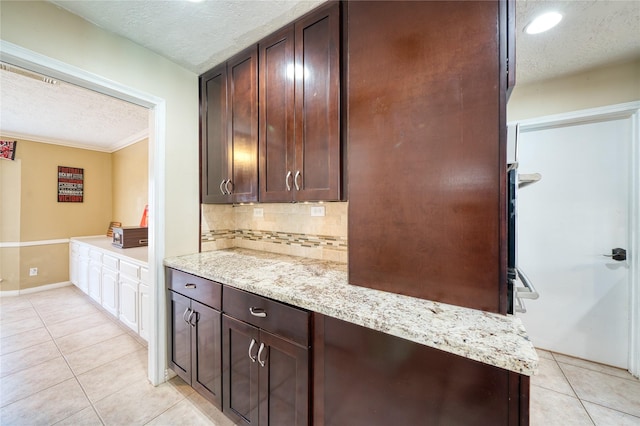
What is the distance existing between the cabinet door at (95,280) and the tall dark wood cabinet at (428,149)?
12.0 ft

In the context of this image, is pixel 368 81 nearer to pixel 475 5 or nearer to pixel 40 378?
pixel 475 5

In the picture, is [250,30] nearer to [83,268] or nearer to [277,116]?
[277,116]

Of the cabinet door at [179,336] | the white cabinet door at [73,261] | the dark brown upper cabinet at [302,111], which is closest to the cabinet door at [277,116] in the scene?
the dark brown upper cabinet at [302,111]

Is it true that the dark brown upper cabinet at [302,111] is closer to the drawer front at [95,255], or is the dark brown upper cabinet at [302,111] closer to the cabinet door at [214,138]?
the cabinet door at [214,138]

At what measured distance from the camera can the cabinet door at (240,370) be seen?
4.11 feet

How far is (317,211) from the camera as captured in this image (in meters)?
1.84

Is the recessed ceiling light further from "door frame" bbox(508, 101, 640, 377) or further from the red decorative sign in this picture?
the red decorative sign

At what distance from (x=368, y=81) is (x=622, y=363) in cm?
307

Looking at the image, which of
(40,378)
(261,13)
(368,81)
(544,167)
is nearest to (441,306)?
(368,81)

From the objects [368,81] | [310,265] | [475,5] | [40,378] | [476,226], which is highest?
[475,5]

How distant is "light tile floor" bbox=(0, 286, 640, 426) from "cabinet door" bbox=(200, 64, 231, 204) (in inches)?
58.6

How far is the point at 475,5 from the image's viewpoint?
2.81ft

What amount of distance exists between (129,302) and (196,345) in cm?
145

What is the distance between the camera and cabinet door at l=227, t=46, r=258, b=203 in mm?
1693
